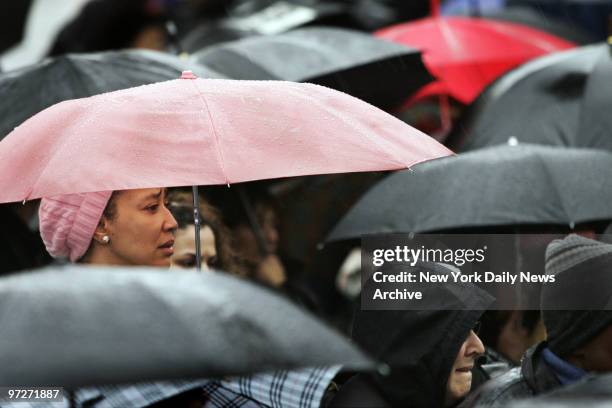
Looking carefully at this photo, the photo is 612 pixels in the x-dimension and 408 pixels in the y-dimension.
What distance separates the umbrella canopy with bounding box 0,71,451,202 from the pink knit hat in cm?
28

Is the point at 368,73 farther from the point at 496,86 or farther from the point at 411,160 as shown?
the point at 411,160

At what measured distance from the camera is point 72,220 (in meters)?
4.81

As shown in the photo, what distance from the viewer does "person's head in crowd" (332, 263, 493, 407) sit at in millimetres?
4203

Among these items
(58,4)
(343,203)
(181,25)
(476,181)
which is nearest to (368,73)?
(343,203)

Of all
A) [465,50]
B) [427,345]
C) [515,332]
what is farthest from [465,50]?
[427,345]

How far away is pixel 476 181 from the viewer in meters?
6.23

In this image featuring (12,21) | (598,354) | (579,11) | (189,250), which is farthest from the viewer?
(579,11)

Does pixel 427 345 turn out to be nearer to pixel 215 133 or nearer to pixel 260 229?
pixel 215 133

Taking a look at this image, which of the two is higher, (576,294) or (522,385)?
(576,294)

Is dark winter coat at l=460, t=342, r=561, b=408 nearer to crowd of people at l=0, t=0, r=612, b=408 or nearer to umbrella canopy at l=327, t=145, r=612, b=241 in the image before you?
crowd of people at l=0, t=0, r=612, b=408

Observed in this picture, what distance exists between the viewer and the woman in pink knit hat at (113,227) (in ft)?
15.7

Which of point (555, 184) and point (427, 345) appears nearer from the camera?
point (427, 345)

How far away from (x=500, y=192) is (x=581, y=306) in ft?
6.44

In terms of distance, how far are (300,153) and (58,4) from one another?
20.8 ft
